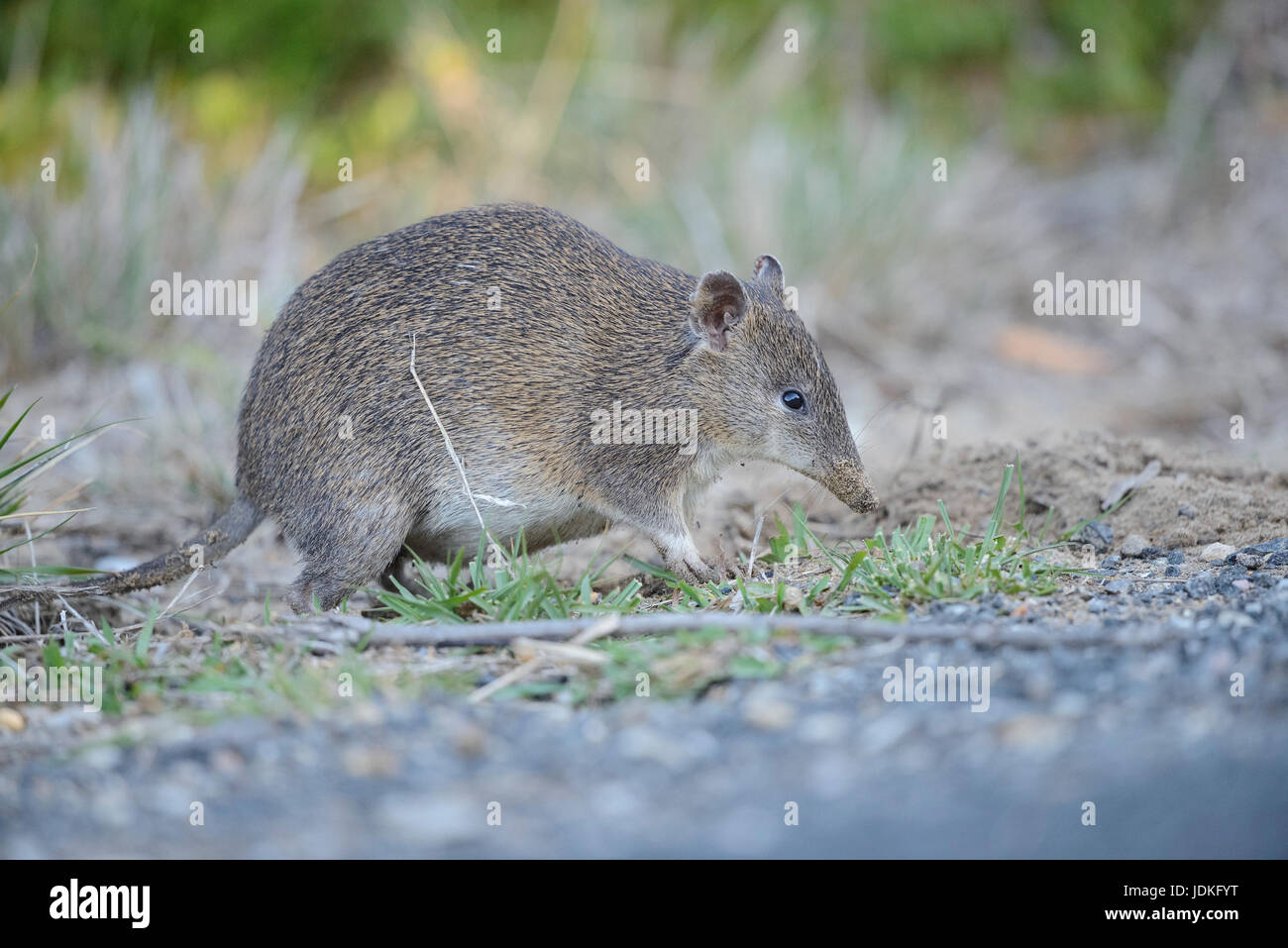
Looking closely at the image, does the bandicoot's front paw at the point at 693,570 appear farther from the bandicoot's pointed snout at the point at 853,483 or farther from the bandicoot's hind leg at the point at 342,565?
the bandicoot's hind leg at the point at 342,565

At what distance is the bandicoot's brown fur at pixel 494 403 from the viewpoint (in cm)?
504

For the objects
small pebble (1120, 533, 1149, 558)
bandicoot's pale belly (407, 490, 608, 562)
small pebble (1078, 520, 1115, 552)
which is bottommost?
small pebble (1120, 533, 1149, 558)

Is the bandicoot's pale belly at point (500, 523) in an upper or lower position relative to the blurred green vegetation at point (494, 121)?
lower

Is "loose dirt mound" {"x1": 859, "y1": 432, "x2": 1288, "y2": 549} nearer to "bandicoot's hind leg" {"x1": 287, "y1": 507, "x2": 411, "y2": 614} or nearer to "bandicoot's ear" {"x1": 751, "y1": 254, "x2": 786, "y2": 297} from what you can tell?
"bandicoot's ear" {"x1": 751, "y1": 254, "x2": 786, "y2": 297}

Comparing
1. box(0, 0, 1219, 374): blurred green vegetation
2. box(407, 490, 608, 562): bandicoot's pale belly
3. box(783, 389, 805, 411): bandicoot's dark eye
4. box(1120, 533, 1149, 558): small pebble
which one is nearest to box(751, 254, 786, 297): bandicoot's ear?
box(783, 389, 805, 411): bandicoot's dark eye

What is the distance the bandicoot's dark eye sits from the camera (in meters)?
5.25

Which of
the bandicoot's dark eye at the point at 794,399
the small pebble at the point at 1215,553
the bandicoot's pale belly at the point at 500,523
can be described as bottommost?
the small pebble at the point at 1215,553

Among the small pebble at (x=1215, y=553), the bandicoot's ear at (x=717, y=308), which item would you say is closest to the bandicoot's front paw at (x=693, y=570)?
the bandicoot's ear at (x=717, y=308)

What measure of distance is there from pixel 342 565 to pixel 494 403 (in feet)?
2.98

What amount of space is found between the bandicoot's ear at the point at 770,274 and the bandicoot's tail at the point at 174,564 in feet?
7.85

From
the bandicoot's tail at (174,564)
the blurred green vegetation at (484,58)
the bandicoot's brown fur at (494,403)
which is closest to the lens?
the bandicoot's tail at (174,564)

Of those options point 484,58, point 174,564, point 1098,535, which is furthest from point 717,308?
point 484,58

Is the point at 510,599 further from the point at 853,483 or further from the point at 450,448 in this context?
the point at 853,483

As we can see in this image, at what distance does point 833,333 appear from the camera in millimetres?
9234
